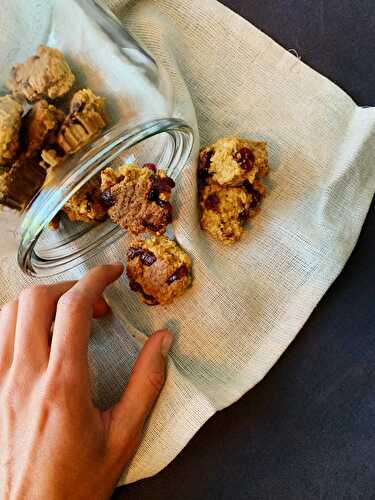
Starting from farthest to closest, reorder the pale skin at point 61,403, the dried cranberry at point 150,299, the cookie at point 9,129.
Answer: the dried cranberry at point 150,299 < the pale skin at point 61,403 < the cookie at point 9,129

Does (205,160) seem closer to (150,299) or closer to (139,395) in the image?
(150,299)

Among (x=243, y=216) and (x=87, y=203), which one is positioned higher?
(x=87, y=203)

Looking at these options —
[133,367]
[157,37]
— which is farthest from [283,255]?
[157,37]

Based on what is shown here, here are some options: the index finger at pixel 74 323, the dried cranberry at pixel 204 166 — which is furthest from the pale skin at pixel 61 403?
the dried cranberry at pixel 204 166

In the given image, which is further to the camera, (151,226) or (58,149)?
(151,226)

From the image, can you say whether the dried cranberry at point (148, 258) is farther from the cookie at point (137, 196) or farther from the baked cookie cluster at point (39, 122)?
the baked cookie cluster at point (39, 122)

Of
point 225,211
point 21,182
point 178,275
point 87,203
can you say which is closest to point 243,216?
point 225,211

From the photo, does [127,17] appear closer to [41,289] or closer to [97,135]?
[97,135]
